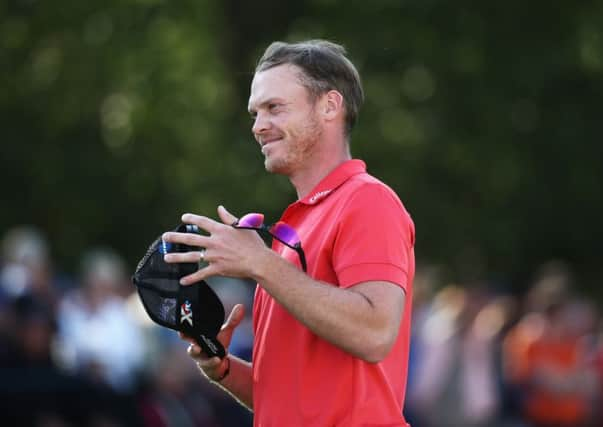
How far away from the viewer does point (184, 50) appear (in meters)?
17.3

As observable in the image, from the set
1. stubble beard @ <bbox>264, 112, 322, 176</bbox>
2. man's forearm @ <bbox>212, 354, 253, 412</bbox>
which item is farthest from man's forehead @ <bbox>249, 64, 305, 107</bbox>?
man's forearm @ <bbox>212, 354, 253, 412</bbox>

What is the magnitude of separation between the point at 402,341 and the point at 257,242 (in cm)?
66

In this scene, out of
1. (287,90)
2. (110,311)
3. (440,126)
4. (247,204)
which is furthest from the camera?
(440,126)

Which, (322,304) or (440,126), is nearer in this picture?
(322,304)

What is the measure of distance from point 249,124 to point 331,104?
44.1 feet

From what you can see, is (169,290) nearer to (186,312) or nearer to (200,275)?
(186,312)

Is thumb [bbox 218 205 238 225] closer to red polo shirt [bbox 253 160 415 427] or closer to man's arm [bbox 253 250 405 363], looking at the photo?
man's arm [bbox 253 250 405 363]

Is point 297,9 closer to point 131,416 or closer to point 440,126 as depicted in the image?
point 440,126

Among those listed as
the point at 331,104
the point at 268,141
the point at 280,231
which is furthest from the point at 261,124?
the point at 280,231

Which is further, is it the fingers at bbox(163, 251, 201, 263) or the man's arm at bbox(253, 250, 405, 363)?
the fingers at bbox(163, 251, 201, 263)

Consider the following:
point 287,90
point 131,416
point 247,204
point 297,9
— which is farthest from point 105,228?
point 287,90

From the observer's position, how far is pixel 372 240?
368 centimetres

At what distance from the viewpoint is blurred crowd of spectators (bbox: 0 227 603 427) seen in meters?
8.87

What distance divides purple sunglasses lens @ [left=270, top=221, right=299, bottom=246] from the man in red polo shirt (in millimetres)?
15
